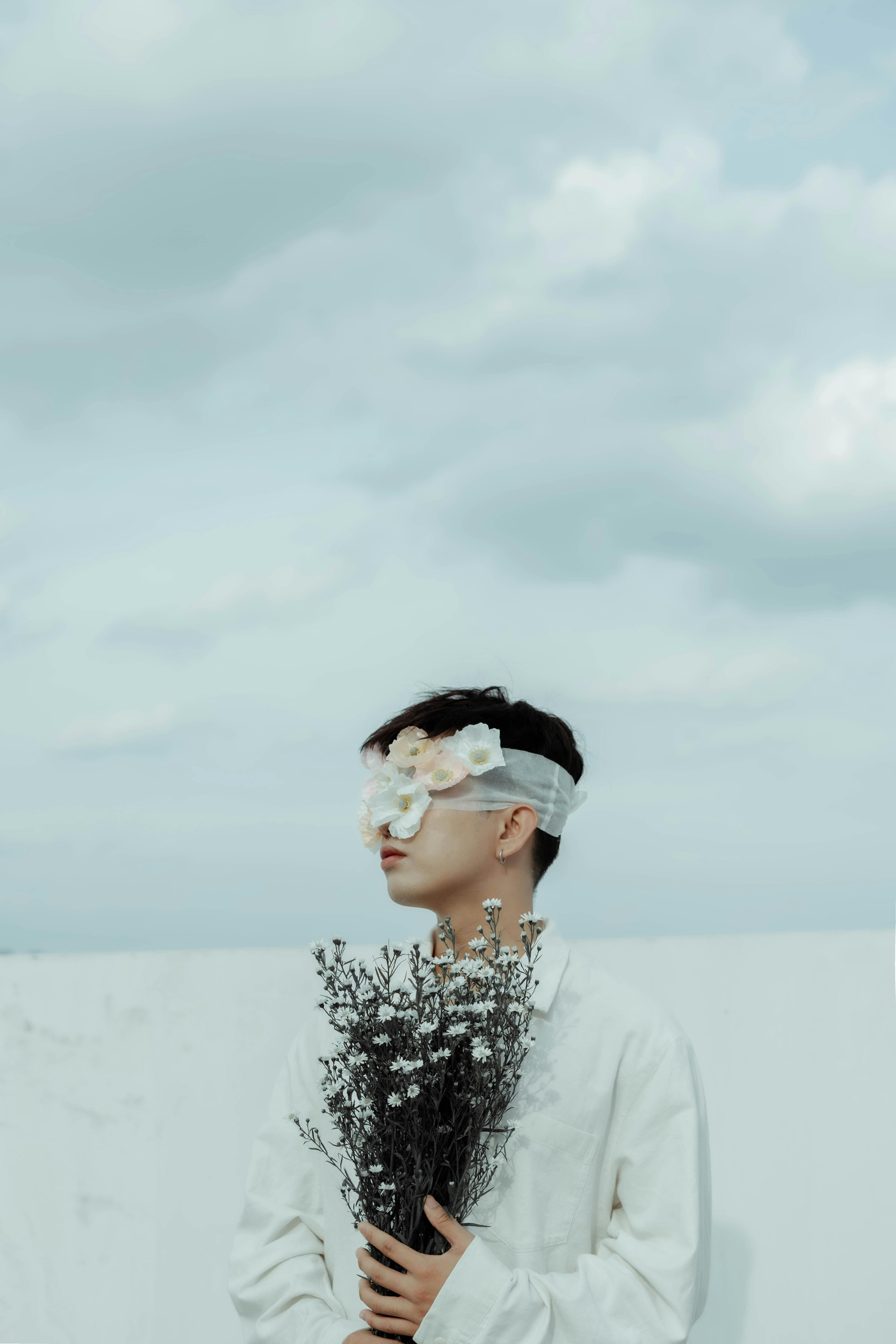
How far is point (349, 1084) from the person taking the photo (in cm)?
154

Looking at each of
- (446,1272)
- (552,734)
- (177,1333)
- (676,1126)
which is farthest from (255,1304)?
(177,1333)

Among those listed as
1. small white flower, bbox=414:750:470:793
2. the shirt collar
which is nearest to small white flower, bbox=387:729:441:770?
small white flower, bbox=414:750:470:793

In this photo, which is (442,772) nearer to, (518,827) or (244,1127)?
(518,827)

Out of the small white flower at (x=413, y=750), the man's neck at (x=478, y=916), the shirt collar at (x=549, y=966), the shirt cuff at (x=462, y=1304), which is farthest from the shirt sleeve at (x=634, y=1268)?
the small white flower at (x=413, y=750)

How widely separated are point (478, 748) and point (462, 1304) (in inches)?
31.5

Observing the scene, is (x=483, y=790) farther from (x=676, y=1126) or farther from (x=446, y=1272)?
(x=446, y=1272)

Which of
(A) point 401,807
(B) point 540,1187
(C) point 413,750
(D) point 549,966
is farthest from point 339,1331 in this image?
(C) point 413,750

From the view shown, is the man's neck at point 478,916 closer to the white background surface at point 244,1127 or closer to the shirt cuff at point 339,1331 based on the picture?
the shirt cuff at point 339,1331

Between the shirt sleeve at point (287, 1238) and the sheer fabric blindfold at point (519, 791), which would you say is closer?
the shirt sleeve at point (287, 1238)

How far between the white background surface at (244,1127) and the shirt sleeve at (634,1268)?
1.47 metres

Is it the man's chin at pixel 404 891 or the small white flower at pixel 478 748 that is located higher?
the small white flower at pixel 478 748

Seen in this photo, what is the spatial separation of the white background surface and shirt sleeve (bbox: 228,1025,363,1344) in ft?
4.44

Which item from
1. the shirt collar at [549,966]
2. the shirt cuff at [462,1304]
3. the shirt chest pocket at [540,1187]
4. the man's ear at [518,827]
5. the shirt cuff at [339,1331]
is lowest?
the shirt cuff at [339,1331]

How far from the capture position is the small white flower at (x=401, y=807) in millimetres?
1808
